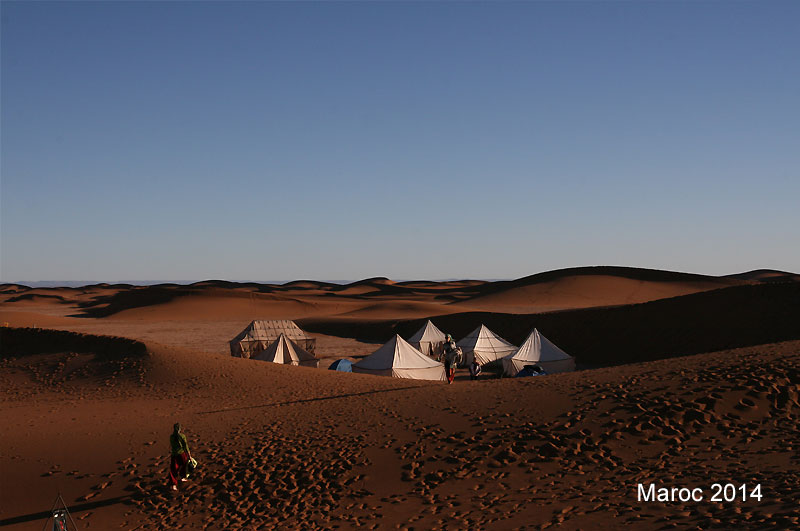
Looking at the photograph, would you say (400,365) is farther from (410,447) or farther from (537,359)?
(410,447)

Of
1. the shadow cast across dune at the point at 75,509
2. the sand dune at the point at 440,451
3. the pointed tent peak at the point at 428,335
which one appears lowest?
the shadow cast across dune at the point at 75,509

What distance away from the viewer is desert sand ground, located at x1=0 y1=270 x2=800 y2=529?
11.0 metres

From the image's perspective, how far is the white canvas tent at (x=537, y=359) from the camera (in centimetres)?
2889

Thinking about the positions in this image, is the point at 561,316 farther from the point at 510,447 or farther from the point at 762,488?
the point at 762,488

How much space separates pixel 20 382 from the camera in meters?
23.6

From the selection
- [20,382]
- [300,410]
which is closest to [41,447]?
[300,410]

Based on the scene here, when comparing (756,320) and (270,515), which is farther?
(756,320)

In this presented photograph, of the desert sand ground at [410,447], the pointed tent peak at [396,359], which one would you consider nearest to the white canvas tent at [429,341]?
the pointed tent peak at [396,359]

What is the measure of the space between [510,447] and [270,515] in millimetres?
5219

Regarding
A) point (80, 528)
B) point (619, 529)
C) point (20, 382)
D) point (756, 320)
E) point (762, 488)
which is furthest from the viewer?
point (756, 320)

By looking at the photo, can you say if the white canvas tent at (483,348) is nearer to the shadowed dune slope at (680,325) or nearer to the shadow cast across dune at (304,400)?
the shadowed dune slope at (680,325)

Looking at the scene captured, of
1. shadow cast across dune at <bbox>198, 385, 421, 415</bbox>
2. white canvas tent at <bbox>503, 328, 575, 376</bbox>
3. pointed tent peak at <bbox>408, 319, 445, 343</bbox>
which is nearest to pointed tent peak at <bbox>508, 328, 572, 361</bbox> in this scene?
white canvas tent at <bbox>503, 328, 575, 376</bbox>

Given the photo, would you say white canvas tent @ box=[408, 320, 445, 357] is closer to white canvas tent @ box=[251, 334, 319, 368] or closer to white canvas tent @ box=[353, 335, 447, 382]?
white canvas tent @ box=[251, 334, 319, 368]

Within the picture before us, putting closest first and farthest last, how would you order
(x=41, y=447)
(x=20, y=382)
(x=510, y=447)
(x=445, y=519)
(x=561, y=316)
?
1. (x=445, y=519)
2. (x=510, y=447)
3. (x=41, y=447)
4. (x=20, y=382)
5. (x=561, y=316)
